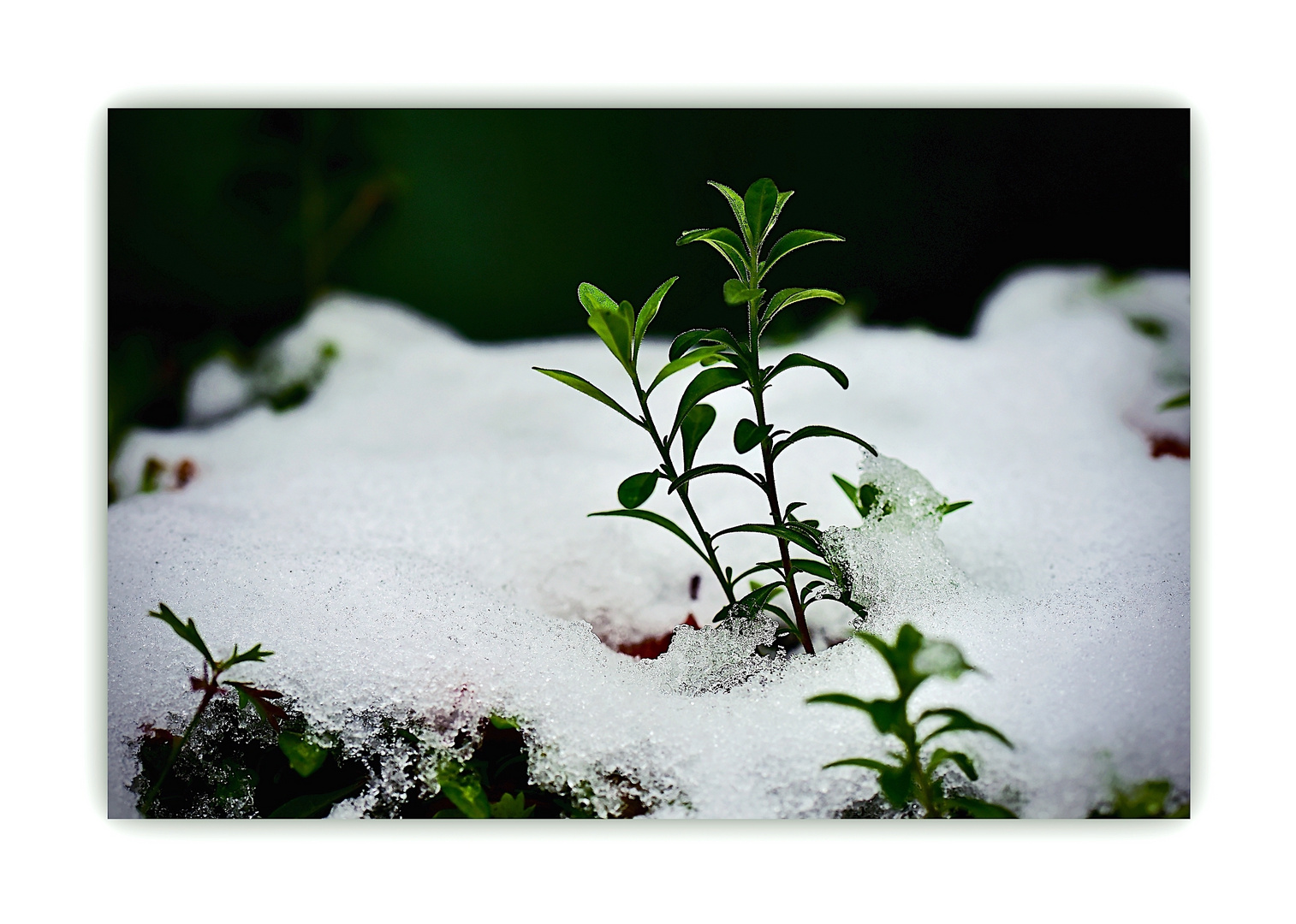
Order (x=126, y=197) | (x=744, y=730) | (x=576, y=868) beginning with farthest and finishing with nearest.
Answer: (x=126, y=197) < (x=576, y=868) < (x=744, y=730)

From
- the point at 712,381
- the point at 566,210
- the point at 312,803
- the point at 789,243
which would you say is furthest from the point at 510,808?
the point at 566,210

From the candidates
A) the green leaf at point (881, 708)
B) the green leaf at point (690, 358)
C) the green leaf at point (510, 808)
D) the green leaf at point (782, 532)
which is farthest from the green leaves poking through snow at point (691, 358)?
the green leaf at point (510, 808)

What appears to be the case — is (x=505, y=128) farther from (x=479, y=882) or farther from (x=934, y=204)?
(x=479, y=882)

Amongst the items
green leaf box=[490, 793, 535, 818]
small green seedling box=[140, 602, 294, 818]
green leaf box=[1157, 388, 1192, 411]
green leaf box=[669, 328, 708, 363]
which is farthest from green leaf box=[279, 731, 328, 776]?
green leaf box=[1157, 388, 1192, 411]

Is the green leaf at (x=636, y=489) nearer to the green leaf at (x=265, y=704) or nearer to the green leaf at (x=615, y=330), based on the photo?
the green leaf at (x=615, y=330)

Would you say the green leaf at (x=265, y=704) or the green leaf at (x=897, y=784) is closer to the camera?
the green leaf at (x=897, y=784)
